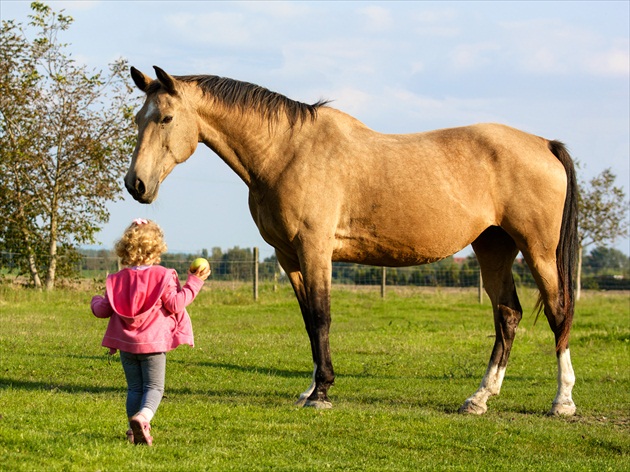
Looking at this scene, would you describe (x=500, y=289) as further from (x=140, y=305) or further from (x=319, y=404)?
(x=140, y=305)

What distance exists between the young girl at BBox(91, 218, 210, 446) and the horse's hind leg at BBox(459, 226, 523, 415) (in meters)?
3.86

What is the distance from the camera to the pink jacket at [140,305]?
5273 mm

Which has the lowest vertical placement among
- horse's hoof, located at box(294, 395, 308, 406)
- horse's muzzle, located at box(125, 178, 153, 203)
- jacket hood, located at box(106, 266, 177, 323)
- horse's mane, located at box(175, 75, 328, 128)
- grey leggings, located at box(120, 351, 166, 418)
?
horse's hoof, located at box(294, 395, 308, 406)

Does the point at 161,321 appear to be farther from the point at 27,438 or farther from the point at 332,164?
the point at 332,164

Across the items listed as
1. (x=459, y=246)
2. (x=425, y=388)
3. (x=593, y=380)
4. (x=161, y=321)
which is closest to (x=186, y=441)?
(x=161, y=321)

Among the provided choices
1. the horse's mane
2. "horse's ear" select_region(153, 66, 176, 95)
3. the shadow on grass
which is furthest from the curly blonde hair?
the shadow on grass

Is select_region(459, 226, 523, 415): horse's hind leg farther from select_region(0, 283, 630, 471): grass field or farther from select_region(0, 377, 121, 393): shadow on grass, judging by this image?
select_region(0, 377, 121, 393): shadow on grass

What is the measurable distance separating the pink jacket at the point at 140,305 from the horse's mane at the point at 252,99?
108 inches

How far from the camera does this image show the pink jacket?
5273 millimetres

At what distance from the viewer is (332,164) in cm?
761

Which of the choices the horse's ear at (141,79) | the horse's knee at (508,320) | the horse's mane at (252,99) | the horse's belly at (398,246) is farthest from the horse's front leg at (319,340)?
the horse's ear at (141,79)

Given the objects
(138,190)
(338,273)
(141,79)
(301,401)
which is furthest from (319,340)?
(338,273)

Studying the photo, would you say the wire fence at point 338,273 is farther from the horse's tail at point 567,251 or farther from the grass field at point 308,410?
the horse's tail at point 567,251

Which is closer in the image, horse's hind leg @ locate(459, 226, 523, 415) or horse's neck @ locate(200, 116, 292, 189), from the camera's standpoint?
horse's neck @ locate(200, 116, 292, 189)
